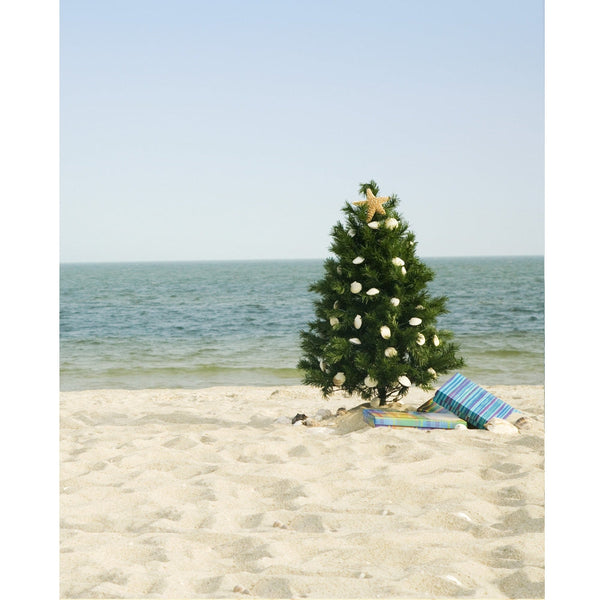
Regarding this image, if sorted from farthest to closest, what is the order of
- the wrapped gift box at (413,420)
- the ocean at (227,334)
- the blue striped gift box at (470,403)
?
the ocean at (227,334), the blue striped gift box at (470,403), the wrapped gift box at (413,420)

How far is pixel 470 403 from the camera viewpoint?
19.6 feet

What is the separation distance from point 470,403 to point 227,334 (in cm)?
1423

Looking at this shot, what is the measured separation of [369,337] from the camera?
6.04m

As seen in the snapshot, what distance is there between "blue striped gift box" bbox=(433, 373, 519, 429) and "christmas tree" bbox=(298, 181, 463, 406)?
0.14 m

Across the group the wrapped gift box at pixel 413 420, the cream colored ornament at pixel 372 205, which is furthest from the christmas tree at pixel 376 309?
the wrapped gift box at pixel 413 420

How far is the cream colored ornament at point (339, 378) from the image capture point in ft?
19.9

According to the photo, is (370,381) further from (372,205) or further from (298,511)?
(298,511)

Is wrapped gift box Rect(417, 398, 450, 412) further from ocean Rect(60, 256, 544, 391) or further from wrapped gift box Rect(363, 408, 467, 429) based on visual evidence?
ocean Rect(60, 256, 544, 391)

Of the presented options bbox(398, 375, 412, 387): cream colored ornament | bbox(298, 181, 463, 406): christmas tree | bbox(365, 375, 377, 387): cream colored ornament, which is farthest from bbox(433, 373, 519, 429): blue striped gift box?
bbox(365, 375, 377, 387): cream colored ornament

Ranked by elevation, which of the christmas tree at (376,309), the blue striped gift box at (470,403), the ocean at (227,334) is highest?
the christmas tree at (376,309)

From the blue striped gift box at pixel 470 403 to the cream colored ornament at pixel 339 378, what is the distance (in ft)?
2.41

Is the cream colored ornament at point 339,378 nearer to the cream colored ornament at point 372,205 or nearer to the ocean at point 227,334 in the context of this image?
the cream colored ornament at point 372,205
